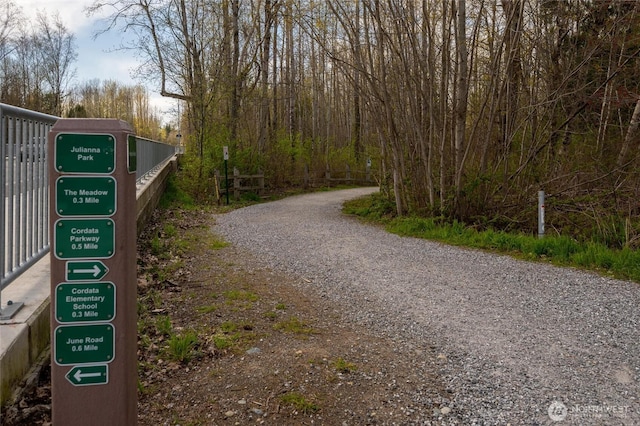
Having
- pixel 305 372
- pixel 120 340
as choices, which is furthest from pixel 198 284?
pixel 120 340

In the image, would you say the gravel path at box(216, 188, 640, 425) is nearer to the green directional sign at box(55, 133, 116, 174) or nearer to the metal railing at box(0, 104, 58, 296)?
the green directional sign at box(55, 133, 116, 174)

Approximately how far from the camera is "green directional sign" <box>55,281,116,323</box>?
7.56 ft

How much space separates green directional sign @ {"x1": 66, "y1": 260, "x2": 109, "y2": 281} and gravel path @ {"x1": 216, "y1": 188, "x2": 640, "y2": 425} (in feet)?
7.26

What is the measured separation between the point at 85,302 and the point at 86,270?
147mm

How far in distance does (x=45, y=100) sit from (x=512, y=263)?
3985 cm

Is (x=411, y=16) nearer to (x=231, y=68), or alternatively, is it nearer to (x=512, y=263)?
(x=512, y=263)

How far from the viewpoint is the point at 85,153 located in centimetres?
230

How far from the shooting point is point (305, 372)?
377 centimetres

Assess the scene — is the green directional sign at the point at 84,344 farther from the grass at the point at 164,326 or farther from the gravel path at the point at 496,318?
the grass at the point at 164,326

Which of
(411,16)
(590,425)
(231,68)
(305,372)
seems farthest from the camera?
(231,68)

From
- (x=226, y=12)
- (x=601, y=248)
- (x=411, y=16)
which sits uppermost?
(x=226, y=12)

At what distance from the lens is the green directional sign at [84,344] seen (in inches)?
91.0
